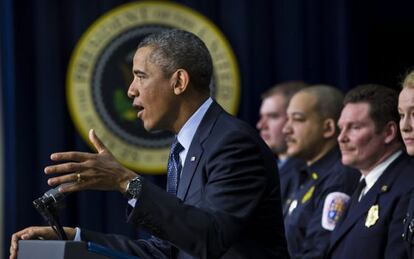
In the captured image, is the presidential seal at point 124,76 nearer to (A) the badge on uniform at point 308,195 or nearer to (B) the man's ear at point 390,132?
(A) the badge on uniform at point 308,195

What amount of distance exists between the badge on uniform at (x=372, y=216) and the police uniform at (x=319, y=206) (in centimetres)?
39

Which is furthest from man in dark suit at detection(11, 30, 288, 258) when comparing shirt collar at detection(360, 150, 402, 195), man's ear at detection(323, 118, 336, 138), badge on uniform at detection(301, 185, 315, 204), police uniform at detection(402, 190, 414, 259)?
man's ear at detection(323, 118, 336, 138)

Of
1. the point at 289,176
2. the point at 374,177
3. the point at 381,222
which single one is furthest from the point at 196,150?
the point at 289,176

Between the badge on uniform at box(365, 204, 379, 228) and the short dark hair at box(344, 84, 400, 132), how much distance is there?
0.44 metres

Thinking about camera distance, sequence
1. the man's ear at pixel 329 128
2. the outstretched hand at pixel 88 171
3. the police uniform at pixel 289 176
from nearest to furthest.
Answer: the outstretched hand at pixel 88 171 → the man's ear at pixel 329 128 → the police uniform at pixel 289 176

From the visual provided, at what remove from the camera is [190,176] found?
2.79 meters

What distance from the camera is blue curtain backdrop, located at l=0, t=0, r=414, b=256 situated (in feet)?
18.4

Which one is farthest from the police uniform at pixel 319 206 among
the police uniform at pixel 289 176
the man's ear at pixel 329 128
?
the police uniform at pixel 289 176

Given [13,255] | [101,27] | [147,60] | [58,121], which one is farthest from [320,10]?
[13,255]

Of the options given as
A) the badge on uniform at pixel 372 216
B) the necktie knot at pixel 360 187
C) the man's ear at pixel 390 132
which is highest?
the man's ear at pixel 390 132

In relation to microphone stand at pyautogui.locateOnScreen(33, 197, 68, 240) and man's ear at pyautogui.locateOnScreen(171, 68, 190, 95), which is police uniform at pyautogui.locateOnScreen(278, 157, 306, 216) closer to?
man's ear at pyautogui.locateOnScreen(171, 68, 190, 95)

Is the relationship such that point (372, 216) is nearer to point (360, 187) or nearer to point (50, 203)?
point (360, 187)

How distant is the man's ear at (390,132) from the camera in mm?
4145

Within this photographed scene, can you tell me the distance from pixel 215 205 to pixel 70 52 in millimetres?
3190
